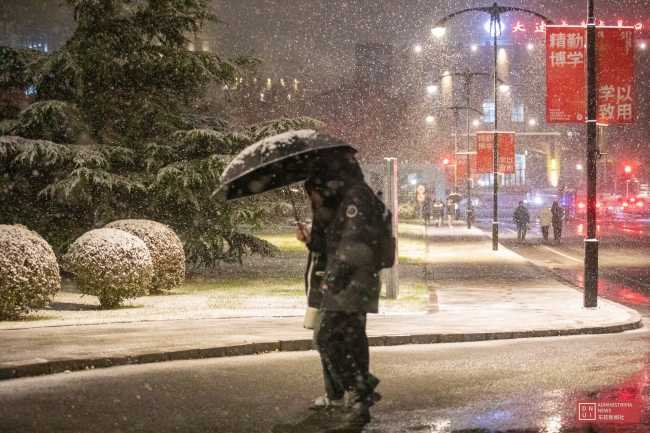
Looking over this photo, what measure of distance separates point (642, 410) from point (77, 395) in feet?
A: 16.5

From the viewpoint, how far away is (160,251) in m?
19.1

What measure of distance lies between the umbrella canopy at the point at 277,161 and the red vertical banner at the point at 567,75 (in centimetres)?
982

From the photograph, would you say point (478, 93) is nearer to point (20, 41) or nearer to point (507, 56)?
point (507, 56)

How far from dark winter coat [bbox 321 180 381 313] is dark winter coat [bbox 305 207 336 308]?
30cm

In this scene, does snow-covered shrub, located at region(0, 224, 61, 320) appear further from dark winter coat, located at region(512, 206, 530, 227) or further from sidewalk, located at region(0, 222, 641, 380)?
dark winter coat, located at region(512, 206, 530, 227)

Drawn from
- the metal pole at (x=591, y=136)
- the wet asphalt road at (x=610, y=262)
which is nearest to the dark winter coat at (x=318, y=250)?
the metal pole at (x=591, y=136)

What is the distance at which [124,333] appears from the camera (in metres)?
12.2

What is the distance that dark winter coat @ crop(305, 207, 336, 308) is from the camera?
279 inches

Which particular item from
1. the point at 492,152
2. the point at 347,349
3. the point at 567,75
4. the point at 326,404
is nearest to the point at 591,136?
the point at 567,75

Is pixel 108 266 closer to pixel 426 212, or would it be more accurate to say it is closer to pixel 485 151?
pixel 485 151

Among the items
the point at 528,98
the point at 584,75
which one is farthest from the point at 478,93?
the point at 584,75

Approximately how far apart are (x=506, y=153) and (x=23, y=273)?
2730 cm

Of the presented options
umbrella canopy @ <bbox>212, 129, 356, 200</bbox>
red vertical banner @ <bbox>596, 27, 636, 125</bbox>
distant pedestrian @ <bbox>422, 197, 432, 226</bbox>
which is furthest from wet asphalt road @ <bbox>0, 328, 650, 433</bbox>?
distant pedestrian @ <bbox>422, 197, 432, 226</bbox>

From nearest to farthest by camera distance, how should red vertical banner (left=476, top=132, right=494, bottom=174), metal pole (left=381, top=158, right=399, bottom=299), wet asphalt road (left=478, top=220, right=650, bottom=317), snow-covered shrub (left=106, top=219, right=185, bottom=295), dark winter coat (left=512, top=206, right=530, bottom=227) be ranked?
metal pole (left=381, top=158, right=399, bottom=299) < snow-covered shrub (left=106, top=219, right=185, bottom=295) < wet asphalt road (left=478, top=220, right=650, bottom=317) < red vertical banner (left=476, top=132, right=494, bottom=174) < dark winter coat (left=512, top=206, right=530, bottom=227)
